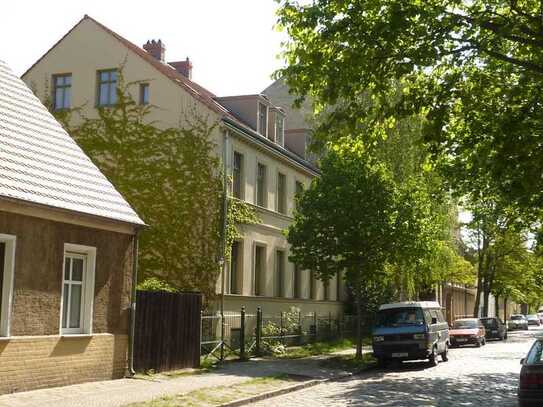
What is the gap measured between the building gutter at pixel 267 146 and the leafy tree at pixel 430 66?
1126 cm

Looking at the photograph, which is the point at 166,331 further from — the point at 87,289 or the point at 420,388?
the point at 420,388

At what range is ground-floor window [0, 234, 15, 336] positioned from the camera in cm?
1325

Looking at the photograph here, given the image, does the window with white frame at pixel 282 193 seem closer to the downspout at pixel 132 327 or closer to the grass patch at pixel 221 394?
the grass patch at pixel 221 394

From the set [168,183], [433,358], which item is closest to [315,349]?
[433,358]

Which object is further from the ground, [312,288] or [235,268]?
[235,268]

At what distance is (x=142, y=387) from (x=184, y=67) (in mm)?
22305

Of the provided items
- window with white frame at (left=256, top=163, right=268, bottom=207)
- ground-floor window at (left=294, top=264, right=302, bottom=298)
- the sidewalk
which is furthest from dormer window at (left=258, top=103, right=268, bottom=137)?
the sidewalk

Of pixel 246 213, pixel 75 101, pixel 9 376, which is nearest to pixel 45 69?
pixel 75 101

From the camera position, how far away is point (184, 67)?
114 feet

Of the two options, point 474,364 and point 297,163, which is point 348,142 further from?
point 297,163

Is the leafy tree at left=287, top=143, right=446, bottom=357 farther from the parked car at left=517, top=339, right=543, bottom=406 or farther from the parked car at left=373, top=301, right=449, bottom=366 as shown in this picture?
the parked car at left=517, top=339, right=543, bottom=406

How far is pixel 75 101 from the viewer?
91.7 feet

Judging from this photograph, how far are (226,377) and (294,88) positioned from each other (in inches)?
294

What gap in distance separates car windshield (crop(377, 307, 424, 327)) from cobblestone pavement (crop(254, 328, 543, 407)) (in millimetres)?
1427
